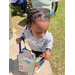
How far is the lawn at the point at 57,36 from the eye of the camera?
2025 mm

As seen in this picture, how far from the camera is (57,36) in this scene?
289 centimetres

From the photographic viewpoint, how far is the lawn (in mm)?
2025

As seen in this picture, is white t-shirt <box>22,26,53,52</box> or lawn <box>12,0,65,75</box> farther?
lawn <box>12,0,65,75</box>

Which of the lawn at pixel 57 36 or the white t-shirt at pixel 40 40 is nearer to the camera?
the white t-shirt at pixel 40 40

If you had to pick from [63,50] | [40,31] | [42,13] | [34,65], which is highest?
[42,13]

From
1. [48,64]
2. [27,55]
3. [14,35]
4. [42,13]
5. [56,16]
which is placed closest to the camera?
[42,13]

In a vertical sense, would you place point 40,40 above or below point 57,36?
above

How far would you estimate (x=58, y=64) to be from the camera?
2061mm

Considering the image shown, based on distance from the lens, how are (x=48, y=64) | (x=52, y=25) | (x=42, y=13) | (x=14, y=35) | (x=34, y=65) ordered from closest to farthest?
(x=42, y=13) < (x=34, y=65) < (x=48, y=64) < (x=14, y=35) < (x=52, y=25)

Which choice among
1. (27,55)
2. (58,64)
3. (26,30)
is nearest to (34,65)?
(27,55)

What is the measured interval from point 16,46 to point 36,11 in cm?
155

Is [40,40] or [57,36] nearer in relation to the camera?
[40,40]

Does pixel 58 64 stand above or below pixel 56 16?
below

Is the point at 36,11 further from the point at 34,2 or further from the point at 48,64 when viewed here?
the point at 34,2
